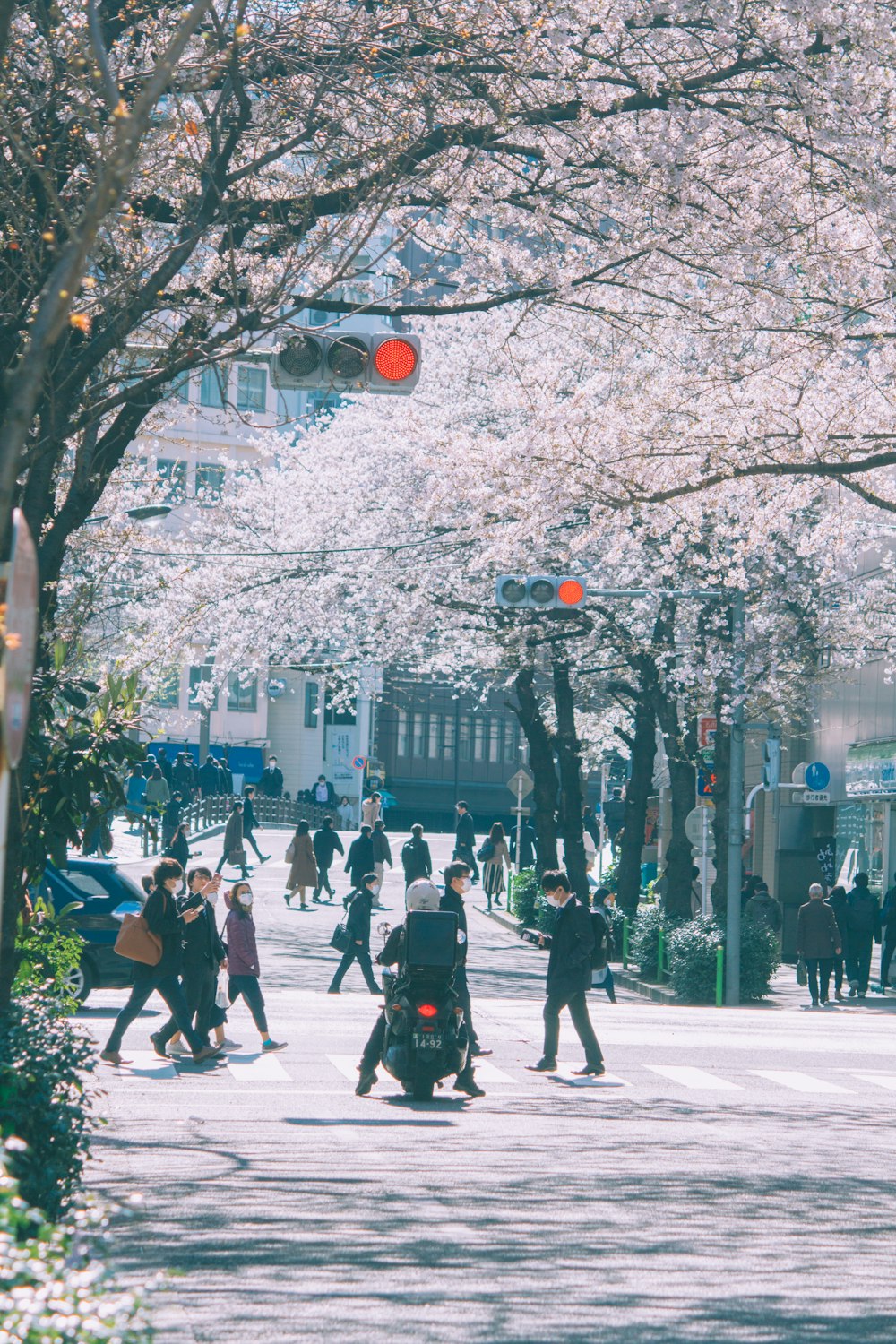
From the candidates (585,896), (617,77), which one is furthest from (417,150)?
(585,896)

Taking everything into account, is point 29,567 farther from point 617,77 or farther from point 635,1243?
point 617,77

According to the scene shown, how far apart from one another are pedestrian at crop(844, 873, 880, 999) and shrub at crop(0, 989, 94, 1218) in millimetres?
19889

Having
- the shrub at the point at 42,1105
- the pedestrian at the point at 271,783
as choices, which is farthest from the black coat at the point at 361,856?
the pedestrian at the point at 271,783

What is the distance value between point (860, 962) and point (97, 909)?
12428mm

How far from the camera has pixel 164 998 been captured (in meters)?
A: 15.5

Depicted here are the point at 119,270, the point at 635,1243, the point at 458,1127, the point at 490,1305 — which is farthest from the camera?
the point at 458,1127

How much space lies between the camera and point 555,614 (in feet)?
95.8

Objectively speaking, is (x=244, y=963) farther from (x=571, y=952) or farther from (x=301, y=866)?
(x=301, y=866)

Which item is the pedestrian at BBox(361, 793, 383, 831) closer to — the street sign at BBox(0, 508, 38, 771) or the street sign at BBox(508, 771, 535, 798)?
the street sign at BBox(508, 771, 535, 798)

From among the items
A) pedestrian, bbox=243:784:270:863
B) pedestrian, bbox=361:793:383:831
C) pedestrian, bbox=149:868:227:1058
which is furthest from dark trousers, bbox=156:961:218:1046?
pedestrian, bbox=361:793:383:831

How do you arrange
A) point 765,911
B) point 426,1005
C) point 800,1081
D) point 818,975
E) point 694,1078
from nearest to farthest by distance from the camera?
point 426,1005
point 694,1078
point 800,1081
point 818,975
point 765,911

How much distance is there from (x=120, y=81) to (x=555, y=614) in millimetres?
19616

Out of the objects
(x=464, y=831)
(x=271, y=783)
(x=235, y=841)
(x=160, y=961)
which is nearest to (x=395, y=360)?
(x=160, y=961)

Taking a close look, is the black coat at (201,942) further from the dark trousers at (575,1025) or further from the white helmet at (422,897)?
the dark trousers at (575,1025)
